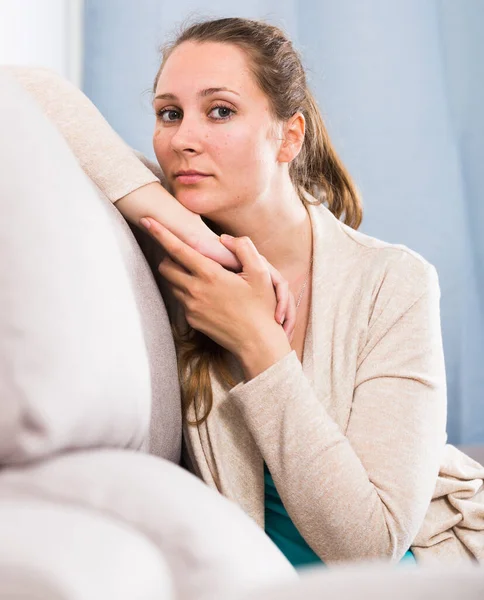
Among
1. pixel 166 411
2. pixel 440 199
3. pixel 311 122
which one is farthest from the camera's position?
pixel 440 199

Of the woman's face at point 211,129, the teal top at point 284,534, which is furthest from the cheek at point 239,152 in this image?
the teal top at point 284,534

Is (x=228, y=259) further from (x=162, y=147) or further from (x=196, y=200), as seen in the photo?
(x=162, y=147)

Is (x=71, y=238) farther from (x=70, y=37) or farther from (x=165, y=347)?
(x=70, y=37)

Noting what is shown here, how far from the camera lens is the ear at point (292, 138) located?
1381 millimetres

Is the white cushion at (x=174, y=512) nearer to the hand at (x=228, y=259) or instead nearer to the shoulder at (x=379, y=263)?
the hand at (x=228, y=259)

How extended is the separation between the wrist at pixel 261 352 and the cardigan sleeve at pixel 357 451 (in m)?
0.02

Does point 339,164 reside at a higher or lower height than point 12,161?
lower

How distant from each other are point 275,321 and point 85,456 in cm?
57

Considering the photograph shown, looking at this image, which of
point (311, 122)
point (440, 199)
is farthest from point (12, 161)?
point (440, 199)

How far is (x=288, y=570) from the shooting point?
1.54 feet

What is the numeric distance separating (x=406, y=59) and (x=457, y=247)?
574mm

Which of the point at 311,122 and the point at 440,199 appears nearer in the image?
the point at 311,122

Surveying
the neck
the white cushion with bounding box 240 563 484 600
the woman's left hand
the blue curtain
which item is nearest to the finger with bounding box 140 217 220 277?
the woman's left hand

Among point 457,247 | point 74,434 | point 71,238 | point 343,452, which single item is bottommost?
point 457,247
